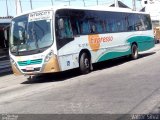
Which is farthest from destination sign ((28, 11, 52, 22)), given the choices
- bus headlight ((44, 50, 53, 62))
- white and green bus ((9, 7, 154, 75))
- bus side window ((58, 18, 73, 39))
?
bus headlight ((44, 50, 53, 62))

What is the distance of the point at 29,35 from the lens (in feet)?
50.8

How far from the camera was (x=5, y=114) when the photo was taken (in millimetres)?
9219

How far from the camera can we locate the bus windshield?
15.2m

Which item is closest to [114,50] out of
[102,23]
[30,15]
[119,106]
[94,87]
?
[102,23]

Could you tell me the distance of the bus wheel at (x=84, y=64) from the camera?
1681 cm

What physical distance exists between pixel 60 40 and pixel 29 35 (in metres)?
1.18

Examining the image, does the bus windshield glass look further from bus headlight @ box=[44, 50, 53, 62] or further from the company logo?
the company logo

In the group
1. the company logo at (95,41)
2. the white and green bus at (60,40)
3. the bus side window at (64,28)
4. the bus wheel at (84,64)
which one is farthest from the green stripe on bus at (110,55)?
the bus side window at (64,28)

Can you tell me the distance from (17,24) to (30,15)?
2.21ft

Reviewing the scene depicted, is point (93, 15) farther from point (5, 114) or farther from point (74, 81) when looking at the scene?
→ point (5, 114)

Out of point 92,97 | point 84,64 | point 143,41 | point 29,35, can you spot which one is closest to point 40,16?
point 29,35

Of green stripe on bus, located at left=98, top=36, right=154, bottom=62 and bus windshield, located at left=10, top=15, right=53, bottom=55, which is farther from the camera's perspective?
green stripe on bus, located at left=98, top=36, right=154, bottom=62

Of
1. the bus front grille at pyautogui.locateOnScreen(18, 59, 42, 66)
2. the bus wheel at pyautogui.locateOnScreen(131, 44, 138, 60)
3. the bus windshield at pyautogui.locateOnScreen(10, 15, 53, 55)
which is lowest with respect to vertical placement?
the bus wheel at pyautogui.locateOnScreen(131, 44, 138, 60)

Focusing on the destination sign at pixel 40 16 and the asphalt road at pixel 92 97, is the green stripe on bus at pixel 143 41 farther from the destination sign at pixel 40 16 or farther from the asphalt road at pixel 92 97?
the asphalt road at pixel 92 97
